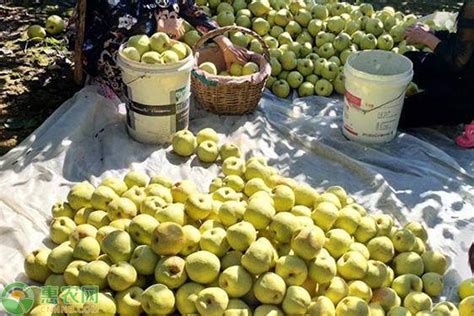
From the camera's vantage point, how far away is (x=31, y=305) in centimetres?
304

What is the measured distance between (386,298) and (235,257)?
81 centimetres

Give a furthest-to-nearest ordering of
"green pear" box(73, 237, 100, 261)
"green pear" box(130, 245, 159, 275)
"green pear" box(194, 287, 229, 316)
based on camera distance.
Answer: "green pear" box(73, 237, 100, 261), "green pear" box(130, 245, 159, 275), "green pear" box(194, 287, 229, 316)

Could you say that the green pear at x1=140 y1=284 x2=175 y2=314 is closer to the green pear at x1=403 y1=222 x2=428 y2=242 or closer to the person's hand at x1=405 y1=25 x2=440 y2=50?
the green pear at x1=403 y1=222 x2=428 y2=242

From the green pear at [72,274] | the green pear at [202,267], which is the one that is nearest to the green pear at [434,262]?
the green pear at [202,267]

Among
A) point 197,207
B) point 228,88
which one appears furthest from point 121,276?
point 228,88

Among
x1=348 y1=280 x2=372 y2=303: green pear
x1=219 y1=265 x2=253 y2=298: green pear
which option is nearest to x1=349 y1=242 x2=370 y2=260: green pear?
x1=348 y1=280 x2=372 y2=303: green pear

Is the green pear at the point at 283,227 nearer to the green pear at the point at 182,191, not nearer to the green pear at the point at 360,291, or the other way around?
the green pear at the point at 360,291

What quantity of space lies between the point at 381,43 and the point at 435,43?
0.79m

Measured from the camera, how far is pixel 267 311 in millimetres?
2900

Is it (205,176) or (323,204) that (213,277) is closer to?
(323,204)

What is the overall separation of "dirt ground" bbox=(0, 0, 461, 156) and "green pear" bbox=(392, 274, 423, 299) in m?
3.05

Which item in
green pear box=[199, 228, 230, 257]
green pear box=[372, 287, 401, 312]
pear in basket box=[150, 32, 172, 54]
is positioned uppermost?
pear in basket box=[150, 32, 172, 54]

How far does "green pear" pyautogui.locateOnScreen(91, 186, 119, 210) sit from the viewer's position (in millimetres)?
3584

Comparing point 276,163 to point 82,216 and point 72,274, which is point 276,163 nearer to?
point 82,216
